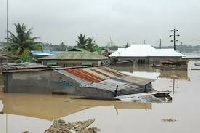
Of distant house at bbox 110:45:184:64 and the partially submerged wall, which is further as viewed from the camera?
distant house at bbox 110:45:184:64

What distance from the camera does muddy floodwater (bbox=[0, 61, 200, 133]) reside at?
11.4m

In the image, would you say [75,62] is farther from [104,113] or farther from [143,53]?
[104,113]

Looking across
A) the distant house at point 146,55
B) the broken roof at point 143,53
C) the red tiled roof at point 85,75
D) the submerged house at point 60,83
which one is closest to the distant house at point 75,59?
the red tiled roof at point 85,75

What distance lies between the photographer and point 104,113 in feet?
47.1

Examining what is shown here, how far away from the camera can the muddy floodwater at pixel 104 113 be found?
1141 centimetres

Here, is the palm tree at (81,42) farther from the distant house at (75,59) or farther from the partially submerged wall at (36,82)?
the partially submerged wall at (36,82)

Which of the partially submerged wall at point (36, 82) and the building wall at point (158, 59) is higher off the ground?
the building wall at point (158, 59)

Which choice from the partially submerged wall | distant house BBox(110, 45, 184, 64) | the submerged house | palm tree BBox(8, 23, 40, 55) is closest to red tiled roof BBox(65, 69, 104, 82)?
the submerged house

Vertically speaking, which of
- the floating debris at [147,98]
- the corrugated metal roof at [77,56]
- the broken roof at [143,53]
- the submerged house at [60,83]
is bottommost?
the floating debris at [147,98]

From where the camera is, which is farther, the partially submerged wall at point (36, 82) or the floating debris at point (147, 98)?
the partially submerged wall at point (36, 82)

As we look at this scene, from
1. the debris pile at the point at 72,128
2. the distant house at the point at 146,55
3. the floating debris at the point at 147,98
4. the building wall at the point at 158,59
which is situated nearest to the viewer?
the debris pile at the point at 72,128

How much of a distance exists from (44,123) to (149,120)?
13.6ft

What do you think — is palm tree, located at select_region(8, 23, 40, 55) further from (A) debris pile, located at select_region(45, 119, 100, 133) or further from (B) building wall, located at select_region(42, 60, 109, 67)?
(A) debris pile, located at select_region(45, 119, 100, 133)

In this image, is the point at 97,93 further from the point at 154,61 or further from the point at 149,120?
the point at 154,61
